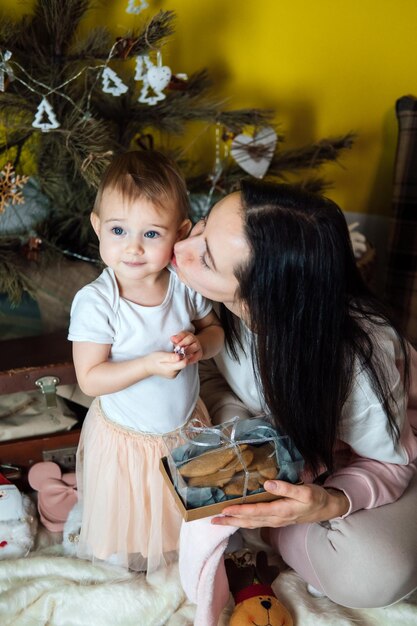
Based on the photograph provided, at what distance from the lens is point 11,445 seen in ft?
4.13

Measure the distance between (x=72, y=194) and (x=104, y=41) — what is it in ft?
1.07

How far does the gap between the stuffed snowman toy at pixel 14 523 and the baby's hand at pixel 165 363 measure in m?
0.50

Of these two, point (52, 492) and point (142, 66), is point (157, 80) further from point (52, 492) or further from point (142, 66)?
point (52, 492)

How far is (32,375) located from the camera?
116cm

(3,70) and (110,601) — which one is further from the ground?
(3,70)

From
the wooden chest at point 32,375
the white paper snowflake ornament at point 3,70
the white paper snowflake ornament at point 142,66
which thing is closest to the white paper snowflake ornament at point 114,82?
the white paper snowflake ornament at point 142,66

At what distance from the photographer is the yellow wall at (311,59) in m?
1.56

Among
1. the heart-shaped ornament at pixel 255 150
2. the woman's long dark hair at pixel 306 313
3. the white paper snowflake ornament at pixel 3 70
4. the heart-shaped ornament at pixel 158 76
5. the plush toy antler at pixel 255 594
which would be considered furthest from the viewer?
the heart-shaped ornament at pixel 255 150

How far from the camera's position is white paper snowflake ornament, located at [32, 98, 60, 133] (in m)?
1.17

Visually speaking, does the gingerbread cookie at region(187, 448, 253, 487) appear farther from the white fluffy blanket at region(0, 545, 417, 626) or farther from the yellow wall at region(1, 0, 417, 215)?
the yellow wall at region(1, 0, 417, 215)

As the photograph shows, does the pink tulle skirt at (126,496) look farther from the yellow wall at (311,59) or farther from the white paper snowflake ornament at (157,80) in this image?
the yellow wall at (311,59)

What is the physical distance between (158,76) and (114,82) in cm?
9

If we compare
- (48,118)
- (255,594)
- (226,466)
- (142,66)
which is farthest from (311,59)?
(255,594)

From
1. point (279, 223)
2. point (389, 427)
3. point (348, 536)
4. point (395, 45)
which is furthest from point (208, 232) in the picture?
point (395, 45)
